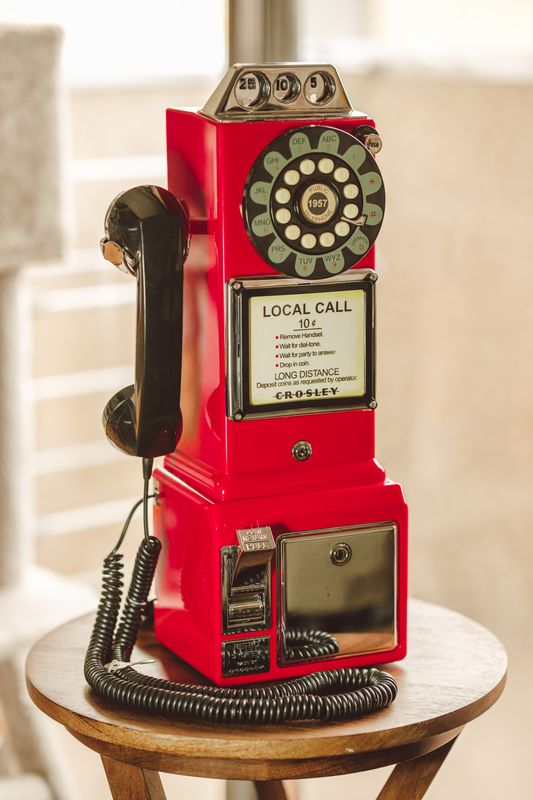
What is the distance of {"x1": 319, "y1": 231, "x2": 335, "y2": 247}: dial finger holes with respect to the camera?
3.22 ft

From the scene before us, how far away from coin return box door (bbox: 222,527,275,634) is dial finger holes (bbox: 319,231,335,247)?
23 cm

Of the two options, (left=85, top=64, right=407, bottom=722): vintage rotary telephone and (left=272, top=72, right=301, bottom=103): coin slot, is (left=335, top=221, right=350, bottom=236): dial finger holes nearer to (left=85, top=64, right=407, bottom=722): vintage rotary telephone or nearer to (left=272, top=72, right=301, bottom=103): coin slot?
(left=85, top=64, right=407, bottom=722): vintage rotary telephone

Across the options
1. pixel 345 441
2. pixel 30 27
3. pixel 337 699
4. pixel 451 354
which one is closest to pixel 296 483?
pixel 345 441

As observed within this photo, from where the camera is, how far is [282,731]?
91 cm

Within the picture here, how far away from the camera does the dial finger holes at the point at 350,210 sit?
0.99 m

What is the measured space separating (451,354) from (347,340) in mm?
1737

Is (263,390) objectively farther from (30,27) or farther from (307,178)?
(30,27)

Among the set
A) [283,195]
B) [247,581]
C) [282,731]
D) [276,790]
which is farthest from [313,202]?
[276,790]

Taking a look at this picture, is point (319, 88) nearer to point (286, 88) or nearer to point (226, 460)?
point (286, 88)

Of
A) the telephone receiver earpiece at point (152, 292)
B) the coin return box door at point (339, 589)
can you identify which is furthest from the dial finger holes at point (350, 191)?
the coin return box door at point (339, 589)

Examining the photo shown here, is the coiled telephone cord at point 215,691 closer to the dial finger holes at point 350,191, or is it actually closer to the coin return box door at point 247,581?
the coin return box door at point 247,581

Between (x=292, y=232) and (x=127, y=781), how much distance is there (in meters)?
0.45

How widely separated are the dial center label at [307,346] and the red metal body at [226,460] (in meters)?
0.02

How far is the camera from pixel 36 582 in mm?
2074
